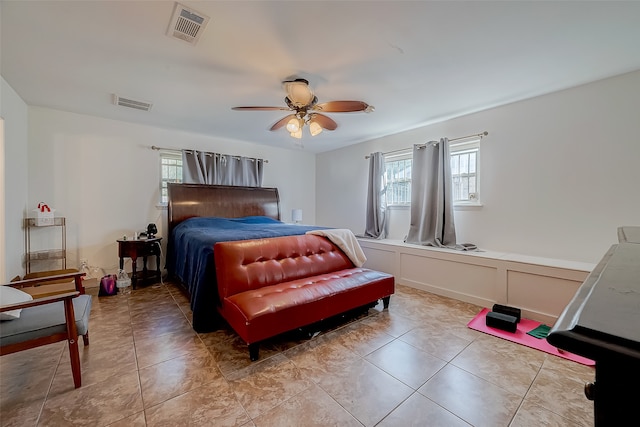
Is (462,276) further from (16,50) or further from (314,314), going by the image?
(16,50)

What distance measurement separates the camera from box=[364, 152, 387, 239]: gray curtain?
4.43m

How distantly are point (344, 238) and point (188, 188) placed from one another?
274 cm

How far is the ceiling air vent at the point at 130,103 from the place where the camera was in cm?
297

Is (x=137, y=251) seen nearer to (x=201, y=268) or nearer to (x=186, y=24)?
(x=201, y=268)

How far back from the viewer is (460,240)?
11.7 ft

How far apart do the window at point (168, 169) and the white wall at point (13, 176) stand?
1442mm

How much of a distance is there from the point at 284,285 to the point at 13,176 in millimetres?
3148

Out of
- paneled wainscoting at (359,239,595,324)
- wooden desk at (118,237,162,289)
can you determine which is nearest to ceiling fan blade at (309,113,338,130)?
paneled wainscoting at (359,239,595,324)

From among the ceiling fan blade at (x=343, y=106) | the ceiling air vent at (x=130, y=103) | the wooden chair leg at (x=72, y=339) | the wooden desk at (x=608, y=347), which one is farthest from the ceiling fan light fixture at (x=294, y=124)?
the wooden desk at (x=608, y=347)

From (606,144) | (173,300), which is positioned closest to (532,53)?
(606,144)

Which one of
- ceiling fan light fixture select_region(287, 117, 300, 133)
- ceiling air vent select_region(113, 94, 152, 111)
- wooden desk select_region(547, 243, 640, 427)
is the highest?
ceiling air vent select_region(113, 94, 152, 111)

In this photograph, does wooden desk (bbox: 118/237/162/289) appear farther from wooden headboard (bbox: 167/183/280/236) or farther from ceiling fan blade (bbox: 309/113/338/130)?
ceiling fan blade (bbox: 309/113/338/130)

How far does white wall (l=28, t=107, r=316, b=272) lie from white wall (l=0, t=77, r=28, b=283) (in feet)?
0.67

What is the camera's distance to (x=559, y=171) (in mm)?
2744
